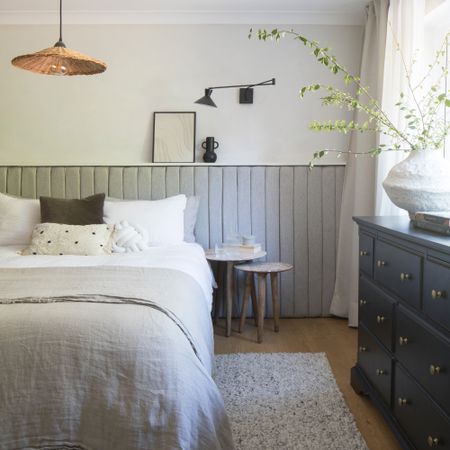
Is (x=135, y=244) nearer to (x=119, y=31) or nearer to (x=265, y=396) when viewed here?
(x=265, y=396)

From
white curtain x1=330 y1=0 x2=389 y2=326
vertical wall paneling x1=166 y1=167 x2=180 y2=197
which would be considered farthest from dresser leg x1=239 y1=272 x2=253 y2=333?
vertical wall paneling x1=166 y1=167 x2=180 y2=197

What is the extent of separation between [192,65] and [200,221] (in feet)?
3.87

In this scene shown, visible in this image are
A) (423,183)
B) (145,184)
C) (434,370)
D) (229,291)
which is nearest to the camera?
(434,370)

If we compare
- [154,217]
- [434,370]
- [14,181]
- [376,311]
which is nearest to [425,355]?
[434,370]

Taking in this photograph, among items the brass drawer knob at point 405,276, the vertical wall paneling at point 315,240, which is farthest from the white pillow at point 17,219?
the brass drawer knob at point 405,276

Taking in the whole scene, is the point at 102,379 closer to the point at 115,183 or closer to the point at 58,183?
the point at 115,183

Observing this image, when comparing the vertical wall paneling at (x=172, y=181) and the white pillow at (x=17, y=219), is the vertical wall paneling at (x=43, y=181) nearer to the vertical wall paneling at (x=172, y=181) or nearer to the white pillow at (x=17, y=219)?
the white pillow at (x=17, y=219)

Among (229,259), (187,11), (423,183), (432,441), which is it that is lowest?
(432,441)

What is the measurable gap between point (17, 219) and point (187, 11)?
6.28ft

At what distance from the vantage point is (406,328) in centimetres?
175

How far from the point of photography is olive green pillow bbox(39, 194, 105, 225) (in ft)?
9.89

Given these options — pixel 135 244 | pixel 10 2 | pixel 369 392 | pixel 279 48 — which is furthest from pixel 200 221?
pixel 10 2

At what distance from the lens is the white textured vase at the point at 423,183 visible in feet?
6.27

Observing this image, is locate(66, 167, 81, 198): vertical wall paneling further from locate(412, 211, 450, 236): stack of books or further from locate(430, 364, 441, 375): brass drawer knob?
locate(430, 364, 441, 375): brass drawer knob
